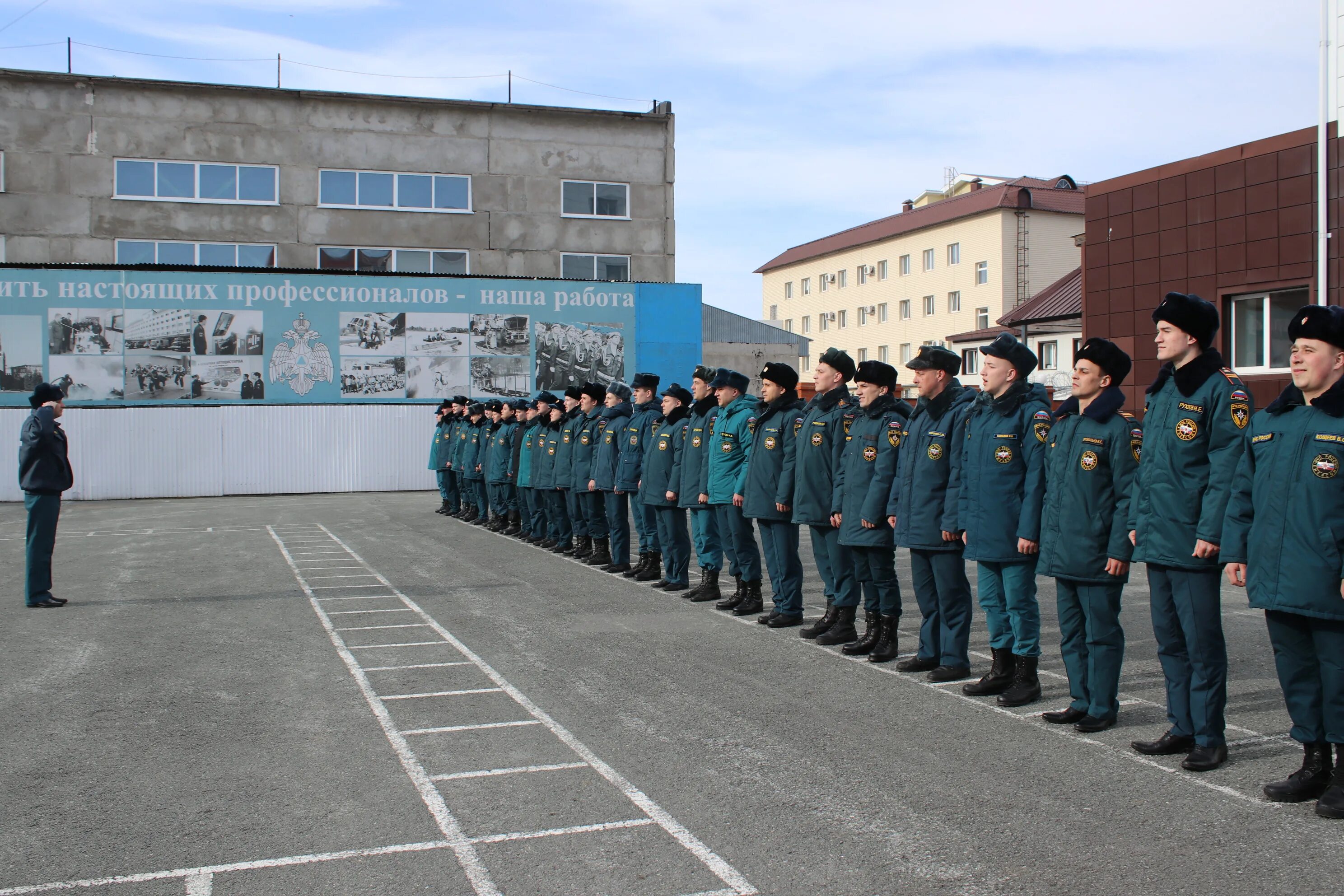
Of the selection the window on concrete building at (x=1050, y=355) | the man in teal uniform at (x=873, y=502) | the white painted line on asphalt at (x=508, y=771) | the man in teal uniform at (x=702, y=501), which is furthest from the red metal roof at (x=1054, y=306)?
the white painted line on asphalt at (x=508, y=771)

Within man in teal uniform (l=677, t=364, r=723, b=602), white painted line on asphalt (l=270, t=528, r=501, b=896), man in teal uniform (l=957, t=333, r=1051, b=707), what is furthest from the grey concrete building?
man in teal uniform (l=957, t=333, r=1051, b=707)

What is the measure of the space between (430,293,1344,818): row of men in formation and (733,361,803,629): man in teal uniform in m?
0.02

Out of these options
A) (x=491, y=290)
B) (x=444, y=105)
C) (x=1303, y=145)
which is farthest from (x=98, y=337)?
(x=1303, y=145)

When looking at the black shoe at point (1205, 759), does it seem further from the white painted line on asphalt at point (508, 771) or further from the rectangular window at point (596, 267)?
the rectangular window at point (596, 267)

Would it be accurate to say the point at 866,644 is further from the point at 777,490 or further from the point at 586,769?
the point at 586,769

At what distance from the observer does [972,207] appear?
56.3 meters

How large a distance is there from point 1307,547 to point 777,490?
5.36 metres

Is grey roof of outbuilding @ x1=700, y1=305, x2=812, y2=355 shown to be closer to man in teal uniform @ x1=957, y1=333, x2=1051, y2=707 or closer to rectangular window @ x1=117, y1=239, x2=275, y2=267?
rectangular window @ x1=117, y1=239, x2=275, y2=267

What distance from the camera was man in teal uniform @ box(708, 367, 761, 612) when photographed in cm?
1093

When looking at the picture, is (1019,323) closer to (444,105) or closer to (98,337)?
(444,105)

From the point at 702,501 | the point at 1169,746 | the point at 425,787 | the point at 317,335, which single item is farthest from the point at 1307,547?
the point at 317,335

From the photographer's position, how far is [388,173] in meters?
36.4

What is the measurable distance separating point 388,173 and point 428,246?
98.6 inches

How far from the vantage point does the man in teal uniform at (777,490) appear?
1004 centimetres
